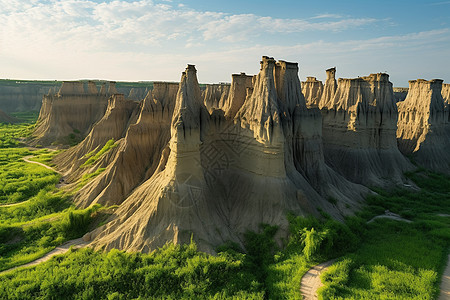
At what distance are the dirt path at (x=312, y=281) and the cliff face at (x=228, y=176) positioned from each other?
3403mm

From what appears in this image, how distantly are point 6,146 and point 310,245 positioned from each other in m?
67.1

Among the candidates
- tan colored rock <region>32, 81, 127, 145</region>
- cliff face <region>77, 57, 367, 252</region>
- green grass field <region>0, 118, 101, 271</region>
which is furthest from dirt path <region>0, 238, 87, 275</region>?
tan colored rock <region>32, 81, 127, 145</region>

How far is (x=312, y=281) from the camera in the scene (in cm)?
1741

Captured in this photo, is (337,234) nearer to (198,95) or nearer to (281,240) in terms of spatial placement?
(281,240)

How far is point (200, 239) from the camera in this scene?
1967 cm

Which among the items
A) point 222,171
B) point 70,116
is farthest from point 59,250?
point 70,116

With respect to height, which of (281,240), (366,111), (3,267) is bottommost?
(3,267)

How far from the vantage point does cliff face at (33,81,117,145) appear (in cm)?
6281

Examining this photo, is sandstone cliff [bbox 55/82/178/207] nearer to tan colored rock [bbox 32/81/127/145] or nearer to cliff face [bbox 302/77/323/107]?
tan colored rock [bbox 32/81/127/145]

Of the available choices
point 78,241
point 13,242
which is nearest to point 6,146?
point 13,242

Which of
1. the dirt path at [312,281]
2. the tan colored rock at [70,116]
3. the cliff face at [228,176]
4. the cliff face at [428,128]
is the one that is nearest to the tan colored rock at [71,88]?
the tan colored rock at [70,116]

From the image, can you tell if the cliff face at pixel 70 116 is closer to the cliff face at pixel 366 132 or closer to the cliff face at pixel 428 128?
the cliff face at pixel 366 132

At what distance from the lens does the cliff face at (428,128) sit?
41.3 metres

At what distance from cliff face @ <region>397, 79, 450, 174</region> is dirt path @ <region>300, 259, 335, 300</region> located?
32171 millimetres
